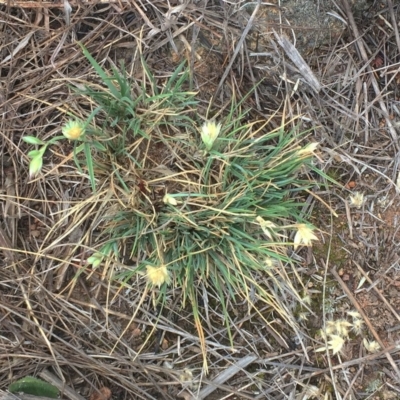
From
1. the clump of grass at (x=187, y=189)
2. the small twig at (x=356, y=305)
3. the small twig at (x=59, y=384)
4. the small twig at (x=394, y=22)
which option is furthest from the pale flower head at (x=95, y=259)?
the small twig at (x=394, y=22)

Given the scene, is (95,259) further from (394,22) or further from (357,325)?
(394,22)

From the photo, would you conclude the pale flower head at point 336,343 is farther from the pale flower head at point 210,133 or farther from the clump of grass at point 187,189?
the pale flower head at point 210,133

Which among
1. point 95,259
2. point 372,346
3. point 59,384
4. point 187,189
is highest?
point 187,189

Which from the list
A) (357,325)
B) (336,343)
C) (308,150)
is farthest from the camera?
(357,325)

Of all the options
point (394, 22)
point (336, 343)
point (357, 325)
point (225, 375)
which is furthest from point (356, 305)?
point (394, 22)

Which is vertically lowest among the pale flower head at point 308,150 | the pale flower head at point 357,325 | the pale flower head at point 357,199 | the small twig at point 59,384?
the small twig at point 59,384

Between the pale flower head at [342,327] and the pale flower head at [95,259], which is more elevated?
the pale flower head at [95,259]
